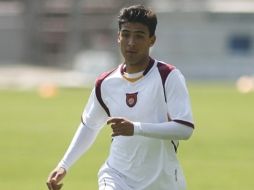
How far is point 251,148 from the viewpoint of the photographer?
18.7m

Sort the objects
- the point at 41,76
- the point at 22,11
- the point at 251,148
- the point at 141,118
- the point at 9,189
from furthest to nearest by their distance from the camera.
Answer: the point at 22,11
the point at 41,76
the point at 251,148
the point at 9,189
the point at 141,118

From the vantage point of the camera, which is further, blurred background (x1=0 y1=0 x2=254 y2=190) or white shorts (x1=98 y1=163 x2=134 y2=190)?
blurred background (x1=0 y1=0 x2=254 y2=190)

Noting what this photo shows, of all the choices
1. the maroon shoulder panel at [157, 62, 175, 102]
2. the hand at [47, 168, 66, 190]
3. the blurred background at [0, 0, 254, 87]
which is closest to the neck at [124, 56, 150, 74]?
the maroon shoulder panel at [157, 62, 175, 102]

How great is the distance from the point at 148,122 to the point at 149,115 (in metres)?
0.05

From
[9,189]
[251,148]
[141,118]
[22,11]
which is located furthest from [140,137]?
[22,11]

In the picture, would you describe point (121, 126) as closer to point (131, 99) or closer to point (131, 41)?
point (131, 99)

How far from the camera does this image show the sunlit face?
7254mm

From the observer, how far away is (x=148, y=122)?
7.35m

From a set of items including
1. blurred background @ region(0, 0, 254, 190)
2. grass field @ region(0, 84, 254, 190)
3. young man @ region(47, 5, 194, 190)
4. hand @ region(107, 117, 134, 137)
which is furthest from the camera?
blurred background @ region(0, 0, 254, 190)

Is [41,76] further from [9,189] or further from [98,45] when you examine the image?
[9,189]

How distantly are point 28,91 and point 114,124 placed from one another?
3265cm

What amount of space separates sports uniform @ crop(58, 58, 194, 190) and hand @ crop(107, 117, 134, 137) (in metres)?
0.27

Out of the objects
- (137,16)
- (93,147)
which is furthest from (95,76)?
(137,16)

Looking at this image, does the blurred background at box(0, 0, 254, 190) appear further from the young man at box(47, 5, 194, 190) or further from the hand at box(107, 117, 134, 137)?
the hand at box(107, 117, 134, 137)
